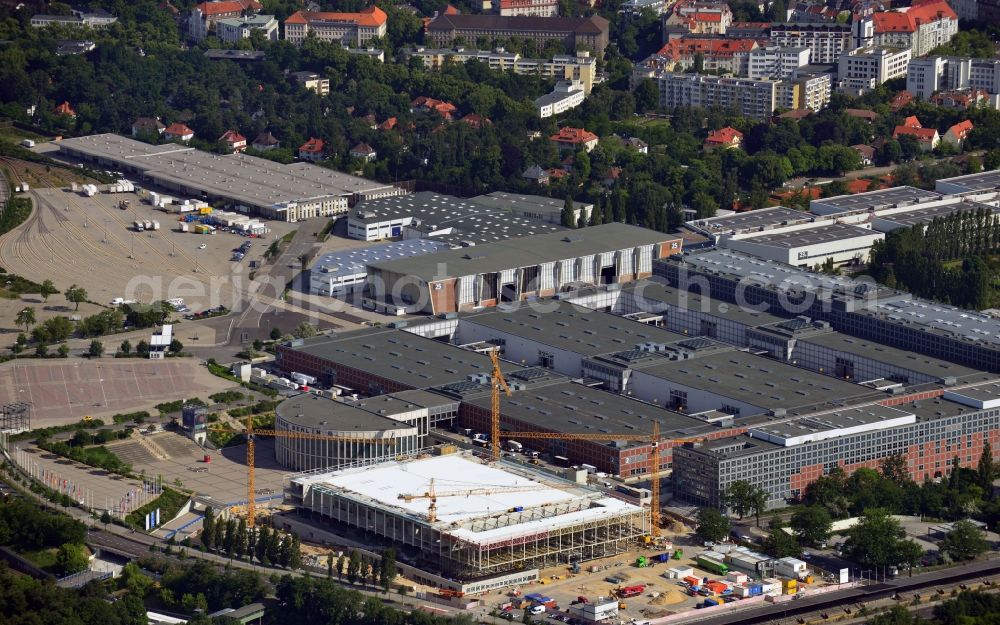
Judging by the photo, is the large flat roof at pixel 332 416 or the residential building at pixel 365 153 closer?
the large flat roof at pixel 332 416

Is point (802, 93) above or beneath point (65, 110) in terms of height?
above

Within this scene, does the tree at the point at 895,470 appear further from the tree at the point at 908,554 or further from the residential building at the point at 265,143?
the residential building at the point at 265,143

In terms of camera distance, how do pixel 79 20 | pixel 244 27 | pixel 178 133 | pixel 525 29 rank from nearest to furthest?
pixel 178 133, pixel 525 29, pixel 244 27, pixel 79 20

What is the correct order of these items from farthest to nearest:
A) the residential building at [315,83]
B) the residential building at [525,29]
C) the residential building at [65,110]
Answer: the residential building at [525,29] < the residential building at [315,83] < the residential building at [65,110]

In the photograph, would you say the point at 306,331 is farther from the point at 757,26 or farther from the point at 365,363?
the point at 757,26

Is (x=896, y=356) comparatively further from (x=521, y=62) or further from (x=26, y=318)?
(x=521, y=62)

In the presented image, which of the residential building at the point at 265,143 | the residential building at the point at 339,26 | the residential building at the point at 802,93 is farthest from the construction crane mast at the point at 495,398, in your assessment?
the residential building at the point at 339,26

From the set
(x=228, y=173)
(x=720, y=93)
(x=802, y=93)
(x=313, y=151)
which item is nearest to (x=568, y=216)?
(x=228, y=173)
